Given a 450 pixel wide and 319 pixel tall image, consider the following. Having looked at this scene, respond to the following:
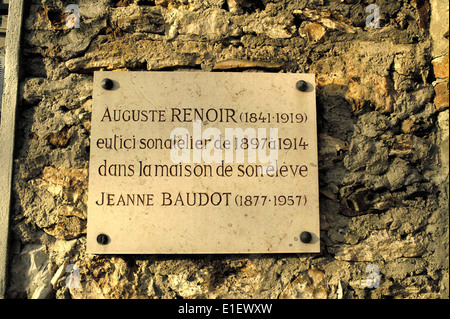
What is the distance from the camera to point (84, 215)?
2.11 m

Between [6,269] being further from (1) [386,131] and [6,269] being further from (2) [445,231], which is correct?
(2) [445,231]

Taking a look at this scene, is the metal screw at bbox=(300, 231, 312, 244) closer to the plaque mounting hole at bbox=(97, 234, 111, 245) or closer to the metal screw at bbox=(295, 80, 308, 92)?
the metal screw at bbox=(295, 80, 308, 92)

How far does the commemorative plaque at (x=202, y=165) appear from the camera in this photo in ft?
6.68

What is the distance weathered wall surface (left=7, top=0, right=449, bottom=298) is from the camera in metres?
2.08

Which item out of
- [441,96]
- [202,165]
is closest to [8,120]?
[202,165]

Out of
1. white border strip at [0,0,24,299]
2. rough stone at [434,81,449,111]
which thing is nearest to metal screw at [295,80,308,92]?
rough stone at [434,81,449,111]

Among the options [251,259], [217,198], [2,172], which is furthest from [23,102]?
[251,259]

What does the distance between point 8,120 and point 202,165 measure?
116 centimetres

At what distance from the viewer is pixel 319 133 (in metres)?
2.21

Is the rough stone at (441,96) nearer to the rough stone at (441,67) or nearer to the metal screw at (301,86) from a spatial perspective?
the rough stone at (441,67)

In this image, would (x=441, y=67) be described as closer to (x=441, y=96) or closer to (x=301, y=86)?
(x=441, y=96)

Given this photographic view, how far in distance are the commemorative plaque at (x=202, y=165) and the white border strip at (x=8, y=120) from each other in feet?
1.59

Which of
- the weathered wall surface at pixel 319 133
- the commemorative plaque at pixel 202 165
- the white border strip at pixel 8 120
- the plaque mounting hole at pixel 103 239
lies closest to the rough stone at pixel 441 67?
the weathered wall surface at pixel 319 133

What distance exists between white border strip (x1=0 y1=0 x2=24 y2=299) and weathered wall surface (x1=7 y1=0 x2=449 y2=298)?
0.05 m
